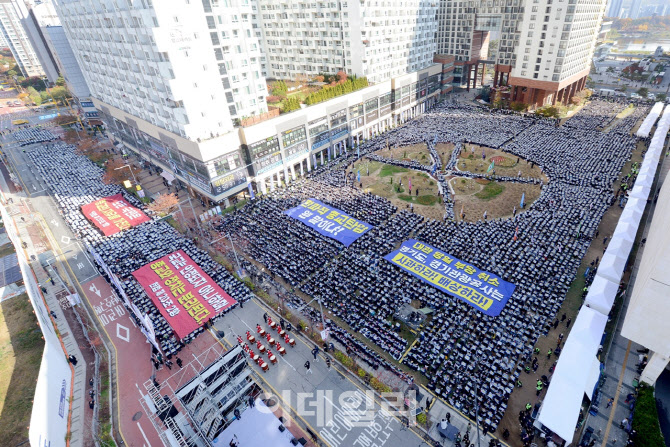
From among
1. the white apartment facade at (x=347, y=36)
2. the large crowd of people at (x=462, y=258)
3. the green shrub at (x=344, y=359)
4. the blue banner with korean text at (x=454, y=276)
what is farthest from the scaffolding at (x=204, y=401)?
the white apartment facade at (x=347, y=36)

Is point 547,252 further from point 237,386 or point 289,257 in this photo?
point 237,386

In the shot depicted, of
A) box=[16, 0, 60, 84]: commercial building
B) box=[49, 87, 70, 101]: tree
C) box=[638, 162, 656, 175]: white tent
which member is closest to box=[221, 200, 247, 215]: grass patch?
box=[638, 162, 656, 175]: white tent

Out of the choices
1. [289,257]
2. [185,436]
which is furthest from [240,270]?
[185,436]

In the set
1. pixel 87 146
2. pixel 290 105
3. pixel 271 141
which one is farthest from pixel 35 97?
pixel 271 141

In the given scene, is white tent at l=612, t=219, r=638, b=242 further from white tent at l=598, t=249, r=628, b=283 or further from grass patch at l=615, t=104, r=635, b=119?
grass patch at l=615, t=104, r=635, b=119

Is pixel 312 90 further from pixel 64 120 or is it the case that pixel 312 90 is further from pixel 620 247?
pixel 64 120

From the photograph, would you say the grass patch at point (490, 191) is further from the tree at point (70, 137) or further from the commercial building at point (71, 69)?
the commercial building at point (71, 69)
